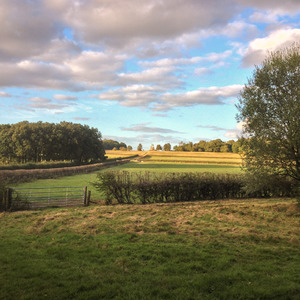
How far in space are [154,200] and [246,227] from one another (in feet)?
30.3

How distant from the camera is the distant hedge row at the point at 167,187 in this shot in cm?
1984

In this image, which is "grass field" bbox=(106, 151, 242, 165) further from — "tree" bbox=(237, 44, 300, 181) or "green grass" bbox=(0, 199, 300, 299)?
"green grass" bbox=(0, 199, 300, 299)

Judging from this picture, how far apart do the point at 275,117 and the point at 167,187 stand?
9.10 metres

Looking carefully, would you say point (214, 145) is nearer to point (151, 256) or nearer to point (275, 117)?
point (275, 117)

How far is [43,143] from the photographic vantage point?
3039 inches

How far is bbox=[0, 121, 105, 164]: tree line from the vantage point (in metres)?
75.7

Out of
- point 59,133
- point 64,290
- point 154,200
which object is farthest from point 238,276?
point 59,133

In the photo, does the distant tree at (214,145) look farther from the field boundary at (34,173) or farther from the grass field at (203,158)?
the field boundary at (34,173)

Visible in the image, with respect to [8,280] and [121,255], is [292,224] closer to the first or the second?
[121,255]

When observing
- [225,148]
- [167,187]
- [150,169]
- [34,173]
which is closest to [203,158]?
[225,148]

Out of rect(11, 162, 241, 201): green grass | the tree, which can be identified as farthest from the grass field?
the tree

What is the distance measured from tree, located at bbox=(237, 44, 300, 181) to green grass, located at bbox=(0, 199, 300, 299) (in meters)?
3.28

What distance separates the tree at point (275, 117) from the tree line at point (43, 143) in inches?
2734

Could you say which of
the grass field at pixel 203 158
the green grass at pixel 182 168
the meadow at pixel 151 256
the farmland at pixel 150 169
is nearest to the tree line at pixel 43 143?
the farmland at pixel 150 169
